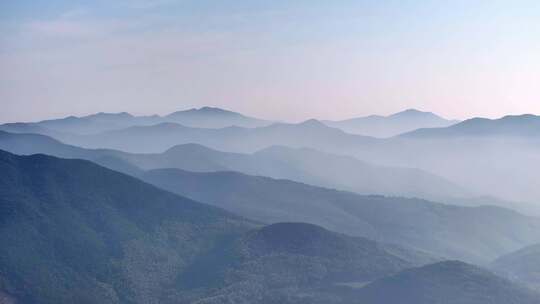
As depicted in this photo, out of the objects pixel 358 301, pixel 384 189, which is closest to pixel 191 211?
pixel 358 301

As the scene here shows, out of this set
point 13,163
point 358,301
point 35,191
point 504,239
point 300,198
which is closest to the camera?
point 358,301

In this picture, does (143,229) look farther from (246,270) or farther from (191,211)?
(246,270)

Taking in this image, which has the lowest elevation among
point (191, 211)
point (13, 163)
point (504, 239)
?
point (504, 239)

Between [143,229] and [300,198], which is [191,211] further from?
[300,198]

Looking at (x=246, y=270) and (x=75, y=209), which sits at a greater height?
(x=75, y=209)

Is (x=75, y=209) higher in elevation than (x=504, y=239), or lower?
higher

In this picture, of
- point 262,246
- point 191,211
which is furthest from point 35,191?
point 262,246

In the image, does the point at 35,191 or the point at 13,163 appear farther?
the point at 13,163

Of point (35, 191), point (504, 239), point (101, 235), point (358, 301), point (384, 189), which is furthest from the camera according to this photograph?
point (384, 189)

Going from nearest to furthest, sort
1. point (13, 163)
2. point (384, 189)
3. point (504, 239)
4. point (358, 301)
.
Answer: point (358, 301), point (13, 163), point (504, 239), point (384, 189)
